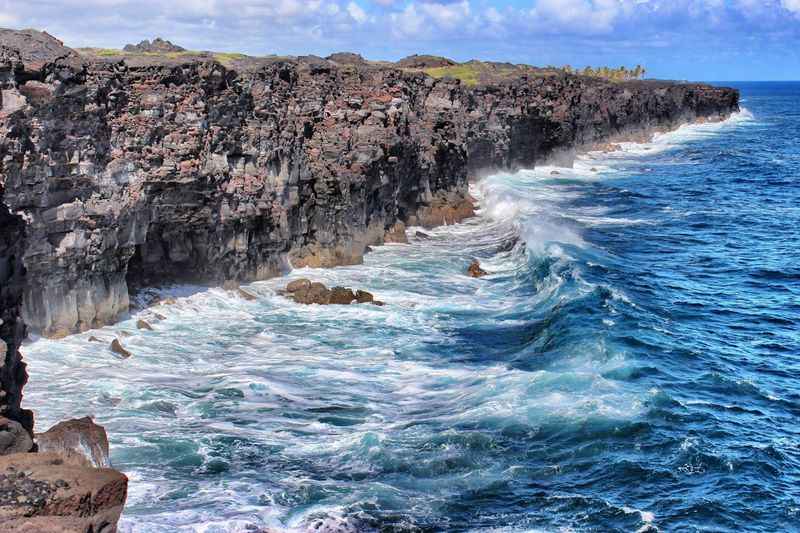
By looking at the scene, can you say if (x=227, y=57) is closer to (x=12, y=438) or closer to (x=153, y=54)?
(x=153, y=54)

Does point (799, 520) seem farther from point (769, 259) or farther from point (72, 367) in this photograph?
point (769, 259)

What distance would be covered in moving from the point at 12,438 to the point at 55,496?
99.4 inches

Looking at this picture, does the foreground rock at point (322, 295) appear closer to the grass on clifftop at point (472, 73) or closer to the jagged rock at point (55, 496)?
the jagged rock at point (55, 496)

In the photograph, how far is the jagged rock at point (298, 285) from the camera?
46.2 metres

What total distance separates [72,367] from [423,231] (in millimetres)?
35191

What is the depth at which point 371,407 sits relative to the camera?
3259 cm

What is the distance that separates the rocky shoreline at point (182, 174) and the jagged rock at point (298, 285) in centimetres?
57

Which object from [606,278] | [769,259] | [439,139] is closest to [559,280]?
[606,278]

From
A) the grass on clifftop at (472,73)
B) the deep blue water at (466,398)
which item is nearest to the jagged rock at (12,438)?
the deep blue water at (466,398)

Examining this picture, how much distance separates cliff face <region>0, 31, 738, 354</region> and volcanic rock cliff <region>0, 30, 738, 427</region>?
7 cm

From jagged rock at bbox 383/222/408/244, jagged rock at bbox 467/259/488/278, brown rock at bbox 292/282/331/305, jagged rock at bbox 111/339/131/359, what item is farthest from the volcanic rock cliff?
jagged rock at bbox 467/259/488/278

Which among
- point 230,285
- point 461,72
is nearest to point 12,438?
point 230,285

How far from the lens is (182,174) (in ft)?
141

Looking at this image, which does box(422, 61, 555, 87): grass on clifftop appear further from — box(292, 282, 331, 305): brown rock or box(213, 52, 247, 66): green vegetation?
box(292, 282, 331, 305): brown rock
